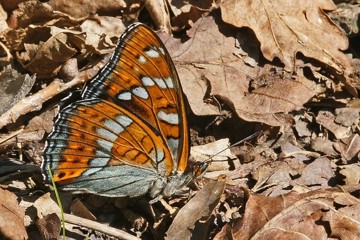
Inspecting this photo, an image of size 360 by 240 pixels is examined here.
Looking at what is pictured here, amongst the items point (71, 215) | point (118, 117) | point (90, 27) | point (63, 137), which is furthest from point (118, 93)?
point (90, 27)

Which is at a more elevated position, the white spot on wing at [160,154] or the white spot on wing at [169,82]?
the white spot on wing at [169,82]

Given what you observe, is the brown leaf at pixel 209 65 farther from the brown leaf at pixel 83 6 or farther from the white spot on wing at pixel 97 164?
the white spot on wing at pixel 97 164

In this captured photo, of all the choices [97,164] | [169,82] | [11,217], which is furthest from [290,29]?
[11,217]

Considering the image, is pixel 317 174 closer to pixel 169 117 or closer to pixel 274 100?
pixel 274 100

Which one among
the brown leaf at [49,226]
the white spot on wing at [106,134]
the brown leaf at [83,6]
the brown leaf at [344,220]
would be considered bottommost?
the brown leaf at [344,220]

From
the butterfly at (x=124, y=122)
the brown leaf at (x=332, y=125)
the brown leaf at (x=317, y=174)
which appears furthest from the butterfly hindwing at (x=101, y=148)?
the brown leaf at (x=332, y=125)

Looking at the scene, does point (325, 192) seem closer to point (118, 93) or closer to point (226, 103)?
point (226, 103)
